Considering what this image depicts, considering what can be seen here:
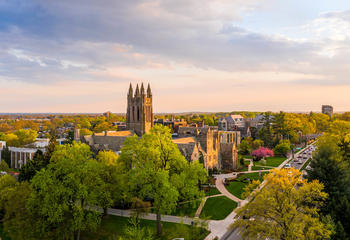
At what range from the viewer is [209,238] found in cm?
3041

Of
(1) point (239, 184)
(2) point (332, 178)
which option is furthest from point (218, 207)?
(2) point (332, 178)

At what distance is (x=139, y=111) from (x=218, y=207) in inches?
1716

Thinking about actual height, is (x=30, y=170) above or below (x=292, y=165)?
above

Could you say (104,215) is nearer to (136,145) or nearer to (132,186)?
(132,186)

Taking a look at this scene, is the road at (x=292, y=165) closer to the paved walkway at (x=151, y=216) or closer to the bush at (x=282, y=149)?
the bush at (x=282, y=149)

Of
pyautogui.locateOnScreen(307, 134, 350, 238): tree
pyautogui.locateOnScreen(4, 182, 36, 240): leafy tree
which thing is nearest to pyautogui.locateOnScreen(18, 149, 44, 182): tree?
pyautogui.locateOnScreen(4, 182, 36, 240): leafy tree

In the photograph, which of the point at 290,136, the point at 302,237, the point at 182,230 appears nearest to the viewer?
the point at 302,237

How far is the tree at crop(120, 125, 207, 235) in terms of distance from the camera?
30062 millimetres

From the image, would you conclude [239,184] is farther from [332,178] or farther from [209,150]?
[332,178]

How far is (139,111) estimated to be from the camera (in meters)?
76.4

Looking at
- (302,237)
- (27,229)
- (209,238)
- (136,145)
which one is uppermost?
(136,145)

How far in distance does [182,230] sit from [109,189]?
1352cm

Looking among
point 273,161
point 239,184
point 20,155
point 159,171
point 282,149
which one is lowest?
point 239,184

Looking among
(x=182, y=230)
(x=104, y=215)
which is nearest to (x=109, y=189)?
(x=104, y=215)
